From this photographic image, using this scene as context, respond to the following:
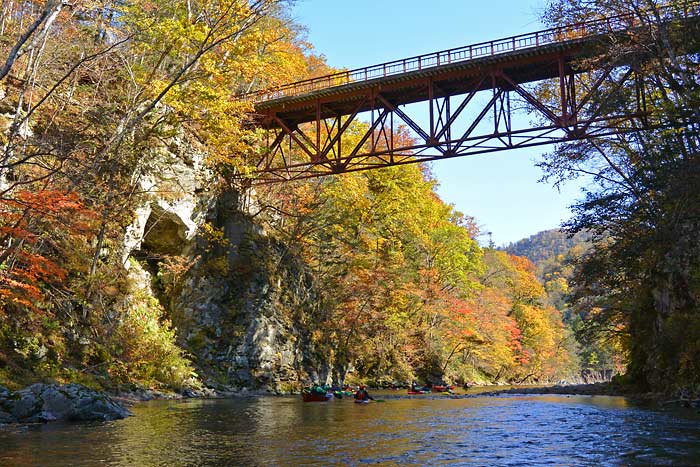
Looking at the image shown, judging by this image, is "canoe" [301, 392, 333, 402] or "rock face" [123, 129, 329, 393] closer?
"canoe" [301, 392, 333, 402]

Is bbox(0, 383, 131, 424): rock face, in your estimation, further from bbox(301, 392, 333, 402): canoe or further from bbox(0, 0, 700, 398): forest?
bbox(301, 392, 333, 402): canoe

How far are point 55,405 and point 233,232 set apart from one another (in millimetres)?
18528

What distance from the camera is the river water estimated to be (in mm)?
8953

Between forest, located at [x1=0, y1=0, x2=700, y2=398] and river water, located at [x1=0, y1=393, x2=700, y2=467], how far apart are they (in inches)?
161

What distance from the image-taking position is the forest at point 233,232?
1656cm

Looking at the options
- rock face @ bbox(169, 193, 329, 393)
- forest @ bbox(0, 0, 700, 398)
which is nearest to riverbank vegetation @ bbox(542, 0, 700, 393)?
forest @ bbox(0, 0, 700, 398)

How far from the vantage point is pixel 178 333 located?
27.2 meters

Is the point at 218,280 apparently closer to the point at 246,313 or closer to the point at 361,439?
the point at 246,313

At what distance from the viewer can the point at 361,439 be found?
38.5 ft

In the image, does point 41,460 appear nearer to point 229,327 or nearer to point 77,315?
point 77,315

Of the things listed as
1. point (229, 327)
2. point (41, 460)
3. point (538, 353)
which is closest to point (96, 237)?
point (229, 327)

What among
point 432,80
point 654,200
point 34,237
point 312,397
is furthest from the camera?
point 432,80

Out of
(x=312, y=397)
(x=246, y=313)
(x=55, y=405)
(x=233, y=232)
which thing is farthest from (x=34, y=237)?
(x=233, y=232)

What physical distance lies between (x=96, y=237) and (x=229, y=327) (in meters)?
8.85
